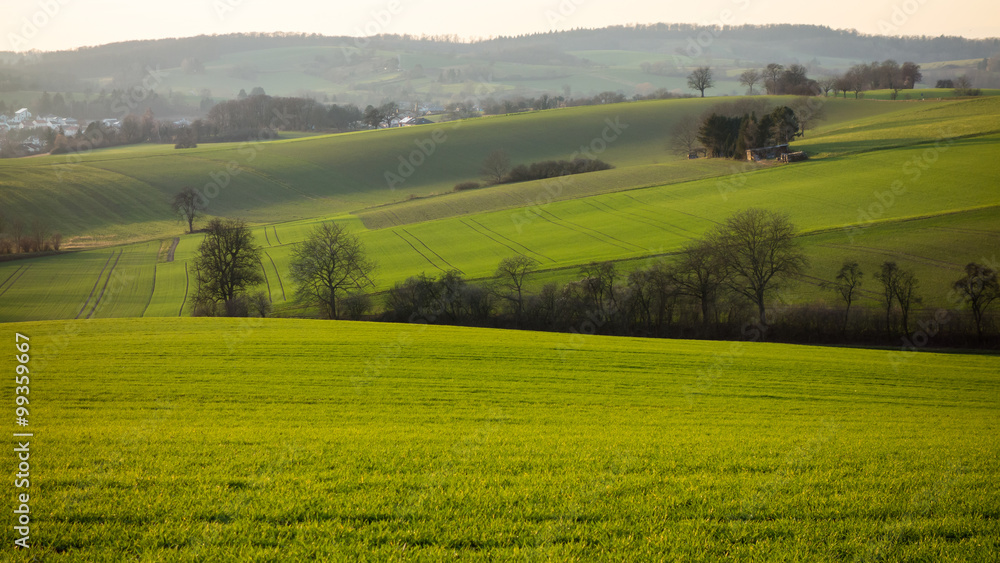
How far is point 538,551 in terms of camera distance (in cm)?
584

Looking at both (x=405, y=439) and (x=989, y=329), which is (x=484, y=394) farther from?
(x=989, y=329)

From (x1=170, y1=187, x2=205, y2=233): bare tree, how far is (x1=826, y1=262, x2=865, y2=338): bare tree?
70.7 m

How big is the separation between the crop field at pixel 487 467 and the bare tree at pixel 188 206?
5757 centimetres

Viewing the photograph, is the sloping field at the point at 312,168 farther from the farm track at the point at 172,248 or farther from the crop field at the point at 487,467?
the crop field at the point at 487,467

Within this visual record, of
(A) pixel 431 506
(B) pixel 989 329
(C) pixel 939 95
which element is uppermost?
(C) pixel 939 95

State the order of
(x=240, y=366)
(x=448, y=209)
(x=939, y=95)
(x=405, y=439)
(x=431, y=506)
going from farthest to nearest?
(x=939, y=95) < (x=448, y=209) < (x=240, y=366) < (x=405, y=439) < (x=431, y=506)

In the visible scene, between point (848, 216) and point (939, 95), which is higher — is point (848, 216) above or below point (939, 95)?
below

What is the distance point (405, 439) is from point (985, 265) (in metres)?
47.7

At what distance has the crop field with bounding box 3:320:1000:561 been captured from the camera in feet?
20.0

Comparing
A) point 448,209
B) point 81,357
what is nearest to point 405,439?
point 81,357

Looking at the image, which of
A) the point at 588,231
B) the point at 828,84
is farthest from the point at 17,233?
the point at 828,84

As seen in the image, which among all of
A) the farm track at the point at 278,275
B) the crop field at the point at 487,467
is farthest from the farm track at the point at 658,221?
the farm track at the point at 278,275

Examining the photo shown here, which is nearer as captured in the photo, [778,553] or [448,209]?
[778,553]

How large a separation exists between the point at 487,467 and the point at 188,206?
254ft
